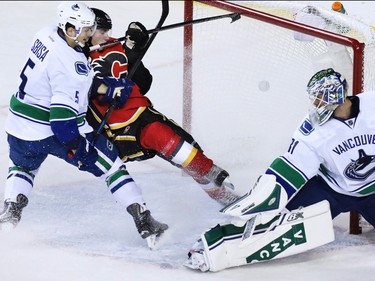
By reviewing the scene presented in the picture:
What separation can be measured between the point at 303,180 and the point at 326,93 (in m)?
0.32

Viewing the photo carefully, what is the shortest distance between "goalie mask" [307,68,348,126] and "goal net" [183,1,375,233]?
2.05ft

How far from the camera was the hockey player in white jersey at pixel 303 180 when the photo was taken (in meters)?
3.52

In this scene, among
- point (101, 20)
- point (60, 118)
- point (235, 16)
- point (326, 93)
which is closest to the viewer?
point (326, 93)

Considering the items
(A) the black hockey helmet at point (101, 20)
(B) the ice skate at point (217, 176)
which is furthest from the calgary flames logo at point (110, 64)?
(B) the ice skate at point (217, 176)

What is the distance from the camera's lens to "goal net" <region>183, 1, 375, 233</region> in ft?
14.1

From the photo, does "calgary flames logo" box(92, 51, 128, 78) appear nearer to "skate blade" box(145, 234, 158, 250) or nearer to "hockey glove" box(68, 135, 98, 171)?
"hockey glove" box(68, 135, 98, 171)

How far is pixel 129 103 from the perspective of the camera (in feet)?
13.3

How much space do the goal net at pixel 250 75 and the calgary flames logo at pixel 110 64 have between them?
0.56m

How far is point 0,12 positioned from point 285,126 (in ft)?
8.68

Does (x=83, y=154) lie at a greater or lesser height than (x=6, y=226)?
greater

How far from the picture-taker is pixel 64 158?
3822 mm

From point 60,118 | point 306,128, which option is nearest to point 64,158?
point 60,118

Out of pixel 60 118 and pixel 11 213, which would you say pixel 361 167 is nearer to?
pixel 60 118

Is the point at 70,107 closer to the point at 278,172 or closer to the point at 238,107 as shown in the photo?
the point at 278,172
